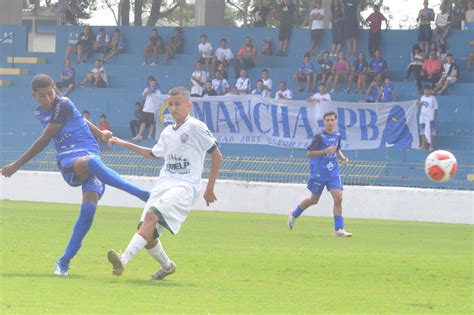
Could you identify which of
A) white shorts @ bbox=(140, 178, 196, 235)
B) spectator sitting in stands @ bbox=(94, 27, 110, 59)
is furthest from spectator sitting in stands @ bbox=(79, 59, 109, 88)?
white shorts @ bbox=(140, 178, 196, 235)

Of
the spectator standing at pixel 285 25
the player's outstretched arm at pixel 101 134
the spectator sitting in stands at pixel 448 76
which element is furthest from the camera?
the spectator standing at pixel 285 25

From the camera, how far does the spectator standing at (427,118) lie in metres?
30.8

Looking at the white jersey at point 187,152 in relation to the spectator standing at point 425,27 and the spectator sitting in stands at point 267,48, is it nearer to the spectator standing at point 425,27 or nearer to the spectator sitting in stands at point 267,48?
the spectator standing at point 425,27

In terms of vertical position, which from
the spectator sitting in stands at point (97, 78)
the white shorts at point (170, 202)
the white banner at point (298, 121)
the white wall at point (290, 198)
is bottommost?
the white wall at point (290, 198)

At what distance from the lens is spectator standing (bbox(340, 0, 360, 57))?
35594 mm

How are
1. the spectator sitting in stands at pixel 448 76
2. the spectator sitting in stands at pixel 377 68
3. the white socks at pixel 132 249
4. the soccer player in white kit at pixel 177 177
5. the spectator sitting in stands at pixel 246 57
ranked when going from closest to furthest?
the white socks at pixel 132 249
the soccer player in white kit at pixel 177 177
the spectator sitting in stands at pixel 448 76
the spectator sitting in stands at pixel 377 68
the spectator sitting in stands at pixel 246 57

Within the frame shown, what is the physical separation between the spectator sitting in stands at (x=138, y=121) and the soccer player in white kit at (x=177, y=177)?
2261cm

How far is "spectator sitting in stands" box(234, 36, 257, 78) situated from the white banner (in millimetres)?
2972

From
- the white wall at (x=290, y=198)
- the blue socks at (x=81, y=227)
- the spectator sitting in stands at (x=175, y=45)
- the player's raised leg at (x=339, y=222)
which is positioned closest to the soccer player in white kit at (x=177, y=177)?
the blue socks at (x=81, y=227)

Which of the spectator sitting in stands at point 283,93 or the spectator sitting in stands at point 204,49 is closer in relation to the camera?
the spectator sitting in stands at point 283,93

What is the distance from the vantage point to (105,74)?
3831cm

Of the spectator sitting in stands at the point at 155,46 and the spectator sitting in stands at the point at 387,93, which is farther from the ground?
the spectator sitting in stands at the point at 155,46

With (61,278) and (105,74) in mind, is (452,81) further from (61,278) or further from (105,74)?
(61,278)

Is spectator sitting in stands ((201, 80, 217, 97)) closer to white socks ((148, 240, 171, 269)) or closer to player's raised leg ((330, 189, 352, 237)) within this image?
player's raised leg ((330, 189, 352, 237))
